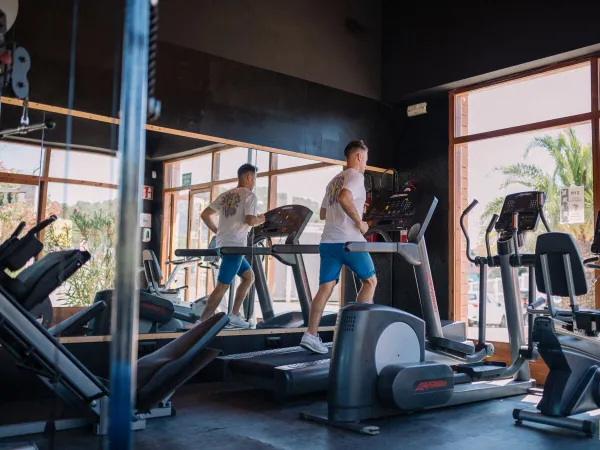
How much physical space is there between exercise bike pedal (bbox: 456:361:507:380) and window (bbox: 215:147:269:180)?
249 cm

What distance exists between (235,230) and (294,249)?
638 mm

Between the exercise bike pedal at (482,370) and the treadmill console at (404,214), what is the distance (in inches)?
40.2

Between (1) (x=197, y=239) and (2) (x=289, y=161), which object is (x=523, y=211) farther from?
(1) (x=197, y=239)

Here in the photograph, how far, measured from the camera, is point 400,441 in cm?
300

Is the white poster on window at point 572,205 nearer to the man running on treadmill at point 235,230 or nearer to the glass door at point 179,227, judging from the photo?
the man running on treadmill at point 235,230

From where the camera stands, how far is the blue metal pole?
0.60m

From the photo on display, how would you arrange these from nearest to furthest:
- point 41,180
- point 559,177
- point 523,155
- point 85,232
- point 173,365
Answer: point 85,232
point 173,365
point 41,180
point 559,177
point 523,155

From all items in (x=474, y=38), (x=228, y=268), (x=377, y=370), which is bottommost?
(x=377, y=370)

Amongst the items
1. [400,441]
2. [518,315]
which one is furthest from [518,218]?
[400,441]

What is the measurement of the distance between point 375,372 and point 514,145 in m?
3.55

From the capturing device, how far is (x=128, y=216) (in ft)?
1.97

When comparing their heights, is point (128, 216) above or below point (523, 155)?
below

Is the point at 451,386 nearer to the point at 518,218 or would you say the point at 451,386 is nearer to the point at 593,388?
the point at 593,388

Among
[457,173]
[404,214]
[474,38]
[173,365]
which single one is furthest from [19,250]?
[474,38]
